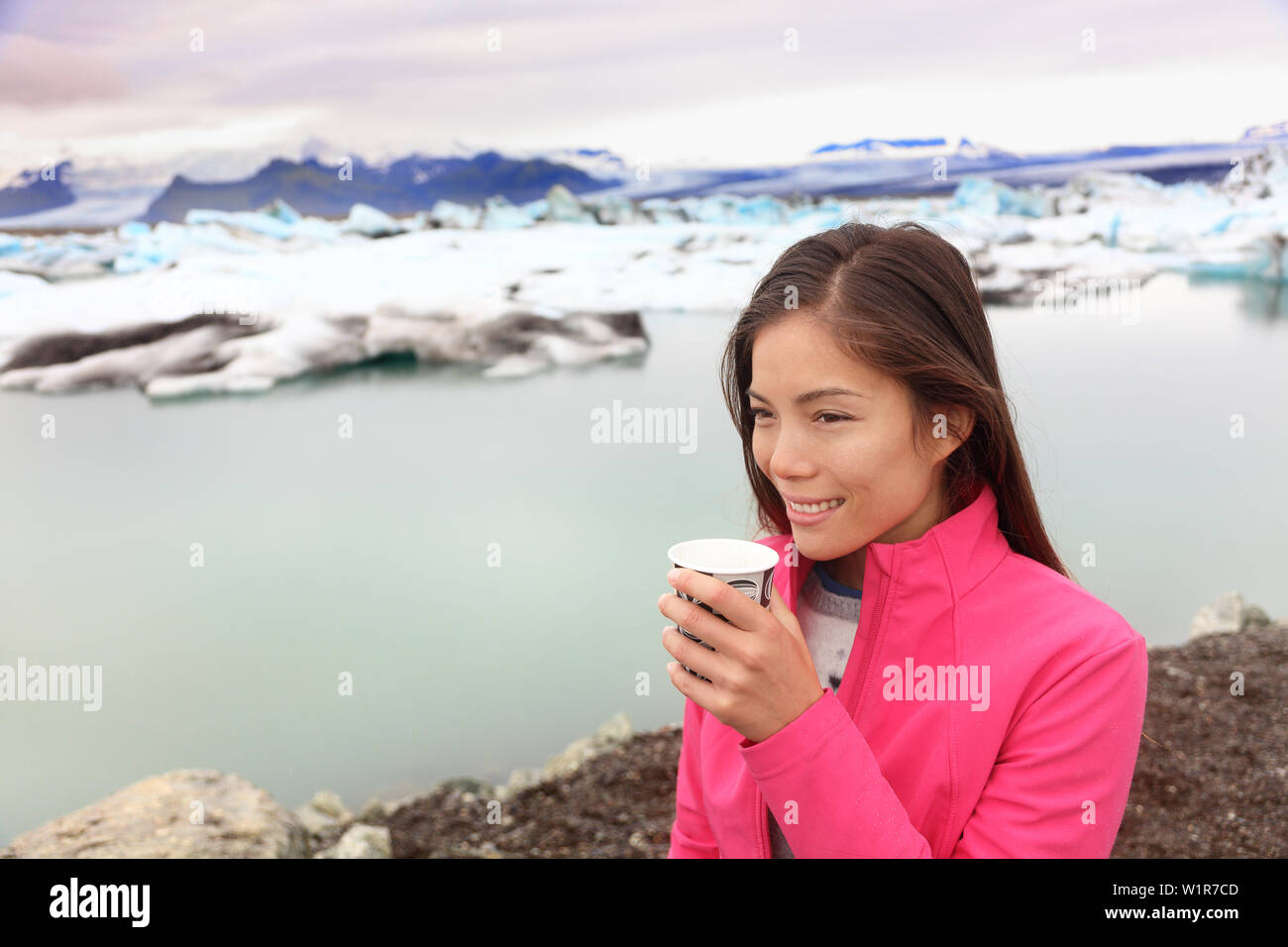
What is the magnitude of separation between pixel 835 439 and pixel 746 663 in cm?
34

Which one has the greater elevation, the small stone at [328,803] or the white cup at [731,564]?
the white cup at [731,564]

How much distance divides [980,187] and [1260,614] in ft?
8.96

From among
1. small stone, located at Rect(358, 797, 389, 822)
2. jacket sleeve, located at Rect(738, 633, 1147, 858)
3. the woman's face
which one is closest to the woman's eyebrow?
the woman's face

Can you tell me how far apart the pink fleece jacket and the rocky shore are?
2155mm

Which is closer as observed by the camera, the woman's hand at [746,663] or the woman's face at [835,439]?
the woman's hand at [746,663]

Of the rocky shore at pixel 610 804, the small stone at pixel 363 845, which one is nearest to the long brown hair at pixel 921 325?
the rocky shore at pixel 610 804

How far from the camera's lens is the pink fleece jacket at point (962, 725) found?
108 centimetres

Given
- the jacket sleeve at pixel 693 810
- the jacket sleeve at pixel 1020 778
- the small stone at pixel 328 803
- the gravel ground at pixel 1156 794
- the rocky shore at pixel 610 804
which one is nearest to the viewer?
the jacket sleeve at pixel 1020 778

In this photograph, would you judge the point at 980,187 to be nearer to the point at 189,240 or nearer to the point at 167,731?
the point at 189,240

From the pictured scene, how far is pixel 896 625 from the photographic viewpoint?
4.19ft

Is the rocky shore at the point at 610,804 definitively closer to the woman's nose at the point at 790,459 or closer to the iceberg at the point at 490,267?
the iceberg at the point at 490,267

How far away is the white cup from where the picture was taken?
1.12 metres

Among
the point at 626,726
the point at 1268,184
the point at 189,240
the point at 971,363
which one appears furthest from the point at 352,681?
the point at 1268,184

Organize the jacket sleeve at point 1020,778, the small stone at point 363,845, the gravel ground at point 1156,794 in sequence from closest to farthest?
the jacket sleeve at point 1020,778, the gravel ground at point 1156,794, the small stone at point 363,845
